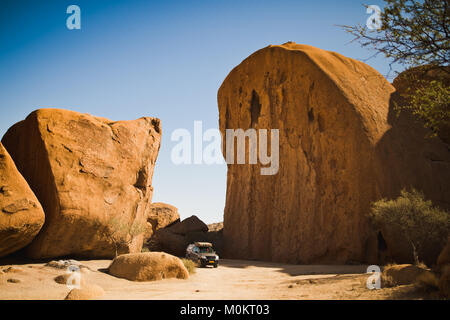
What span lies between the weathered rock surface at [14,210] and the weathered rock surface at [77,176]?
175cm

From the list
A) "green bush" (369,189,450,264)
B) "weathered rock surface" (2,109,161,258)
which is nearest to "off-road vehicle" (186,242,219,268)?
"weathered rock surface" (2,109,161,258)

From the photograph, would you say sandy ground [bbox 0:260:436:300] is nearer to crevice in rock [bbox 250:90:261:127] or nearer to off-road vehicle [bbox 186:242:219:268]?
off-road vehicle [bbox 186:242:219:268]

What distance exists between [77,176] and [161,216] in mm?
22873

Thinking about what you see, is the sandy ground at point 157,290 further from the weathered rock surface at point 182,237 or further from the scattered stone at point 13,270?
the weathered rock surface at point 182,237

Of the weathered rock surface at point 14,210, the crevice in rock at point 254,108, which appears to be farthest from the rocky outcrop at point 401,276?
the crevice in rock at point 254,108

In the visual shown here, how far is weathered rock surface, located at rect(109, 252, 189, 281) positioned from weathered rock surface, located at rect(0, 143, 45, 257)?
3.67 metres

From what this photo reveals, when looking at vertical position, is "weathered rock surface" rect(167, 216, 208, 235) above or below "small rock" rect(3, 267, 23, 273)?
below

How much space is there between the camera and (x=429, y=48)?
8.98 metres

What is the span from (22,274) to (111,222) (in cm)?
626

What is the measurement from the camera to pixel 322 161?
25172 mm

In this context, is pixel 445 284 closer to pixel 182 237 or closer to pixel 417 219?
pixel 417 219

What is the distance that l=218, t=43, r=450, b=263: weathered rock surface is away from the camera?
22.6m
